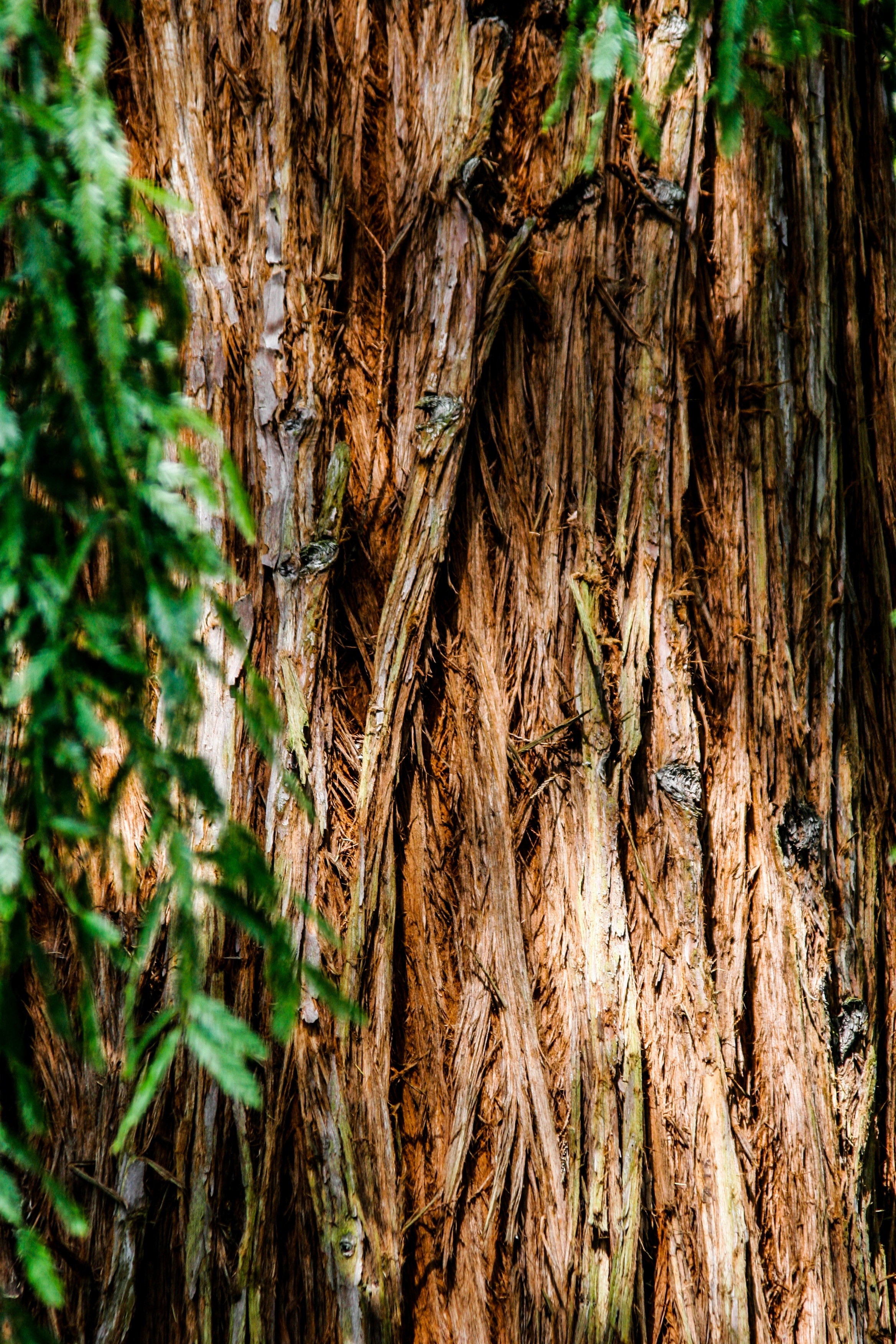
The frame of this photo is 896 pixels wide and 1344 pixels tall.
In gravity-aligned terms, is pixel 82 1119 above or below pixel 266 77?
below

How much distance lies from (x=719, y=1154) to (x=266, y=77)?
1.99 metres

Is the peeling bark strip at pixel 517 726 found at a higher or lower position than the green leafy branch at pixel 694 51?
lower

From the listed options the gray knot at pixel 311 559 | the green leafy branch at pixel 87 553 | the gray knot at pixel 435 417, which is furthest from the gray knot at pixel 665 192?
the green leafy branch at pixel 87 553

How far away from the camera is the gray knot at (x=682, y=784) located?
1595 millimetres

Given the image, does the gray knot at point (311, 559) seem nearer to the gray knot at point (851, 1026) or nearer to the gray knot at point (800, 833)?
the gray knot at point (800, 833)

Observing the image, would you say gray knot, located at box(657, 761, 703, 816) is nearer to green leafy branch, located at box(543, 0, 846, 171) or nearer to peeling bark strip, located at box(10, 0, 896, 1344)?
peeling bark strip, located at box(10, 0, 896, 1344)

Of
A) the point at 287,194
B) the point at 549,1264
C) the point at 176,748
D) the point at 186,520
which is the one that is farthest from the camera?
the point at 287,194

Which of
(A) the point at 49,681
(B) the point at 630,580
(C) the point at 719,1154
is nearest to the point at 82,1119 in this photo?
(A) the point at 49,681

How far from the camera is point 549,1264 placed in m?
1.45

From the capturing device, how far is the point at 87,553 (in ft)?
3.38

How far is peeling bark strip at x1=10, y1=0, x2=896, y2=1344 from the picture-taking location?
1470mm

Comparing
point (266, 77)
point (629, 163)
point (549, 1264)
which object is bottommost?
A: point (549, 1264)

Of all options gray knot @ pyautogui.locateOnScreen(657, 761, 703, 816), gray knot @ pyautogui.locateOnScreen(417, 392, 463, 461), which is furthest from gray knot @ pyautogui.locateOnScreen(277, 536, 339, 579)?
gray knot @ pyautogui.locateOnScreen(657, 761, 703, 816)

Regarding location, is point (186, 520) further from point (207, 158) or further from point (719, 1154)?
point (719, 1154)
